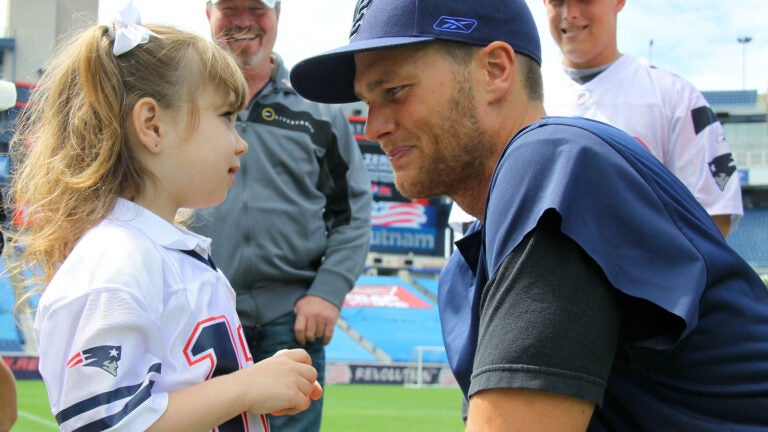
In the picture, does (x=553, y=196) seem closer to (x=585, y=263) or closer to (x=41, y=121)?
(x=585, y=263)

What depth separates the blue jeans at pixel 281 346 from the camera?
9.76 ft

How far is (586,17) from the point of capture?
3312 mm

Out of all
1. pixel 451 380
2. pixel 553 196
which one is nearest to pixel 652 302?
pixel 553 196

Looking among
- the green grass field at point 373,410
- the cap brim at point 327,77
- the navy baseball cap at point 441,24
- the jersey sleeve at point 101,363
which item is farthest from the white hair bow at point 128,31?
the green grass field at point 373,410

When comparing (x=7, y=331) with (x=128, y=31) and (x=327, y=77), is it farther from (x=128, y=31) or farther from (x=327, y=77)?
(x=327, y=77)

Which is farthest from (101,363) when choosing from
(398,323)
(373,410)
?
(398,323)

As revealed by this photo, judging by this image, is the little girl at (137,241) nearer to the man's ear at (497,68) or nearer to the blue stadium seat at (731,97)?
the man's ear at (497,68)

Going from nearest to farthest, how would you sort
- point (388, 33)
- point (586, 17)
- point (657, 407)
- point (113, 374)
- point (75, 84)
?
point (657, 407)
point (113, 374)
point (388, 33)
point (75, 84)
point (586, 17)

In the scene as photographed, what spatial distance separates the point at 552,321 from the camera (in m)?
1.07

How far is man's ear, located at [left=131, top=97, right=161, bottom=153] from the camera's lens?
1.91m

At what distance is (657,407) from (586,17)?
243cm

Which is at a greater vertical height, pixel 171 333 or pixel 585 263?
pixel 585 263

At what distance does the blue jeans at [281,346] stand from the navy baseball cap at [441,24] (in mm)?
1491

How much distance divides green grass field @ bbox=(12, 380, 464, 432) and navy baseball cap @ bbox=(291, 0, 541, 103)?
24.1 feet
